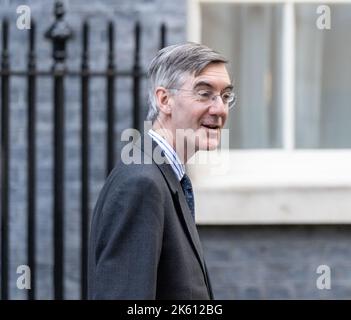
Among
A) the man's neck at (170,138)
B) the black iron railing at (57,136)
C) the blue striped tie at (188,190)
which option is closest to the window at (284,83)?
the black iron railing at (57,136)

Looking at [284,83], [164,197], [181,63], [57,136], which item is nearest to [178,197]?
[164,197]

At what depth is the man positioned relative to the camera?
10.0 ft

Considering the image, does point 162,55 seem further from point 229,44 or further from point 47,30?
point 229,44

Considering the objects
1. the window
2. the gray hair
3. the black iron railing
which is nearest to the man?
the gray hair

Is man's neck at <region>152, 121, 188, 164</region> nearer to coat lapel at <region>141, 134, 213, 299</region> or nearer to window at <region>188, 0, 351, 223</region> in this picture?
coat lapel at <region>141, 134, 213, 299</region>

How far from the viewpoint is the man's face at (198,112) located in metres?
3.28

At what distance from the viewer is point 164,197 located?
3145mm

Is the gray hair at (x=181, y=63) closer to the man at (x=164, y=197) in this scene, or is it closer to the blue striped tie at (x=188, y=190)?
the man at (x=164, y=197)

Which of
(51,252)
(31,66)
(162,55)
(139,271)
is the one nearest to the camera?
(139,271)

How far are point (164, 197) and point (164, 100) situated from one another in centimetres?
33

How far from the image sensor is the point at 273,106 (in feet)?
22.8

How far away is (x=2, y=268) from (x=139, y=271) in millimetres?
3318

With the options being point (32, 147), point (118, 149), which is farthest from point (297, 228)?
point (32, 147)

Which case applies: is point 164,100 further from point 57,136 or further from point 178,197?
point 57,136
